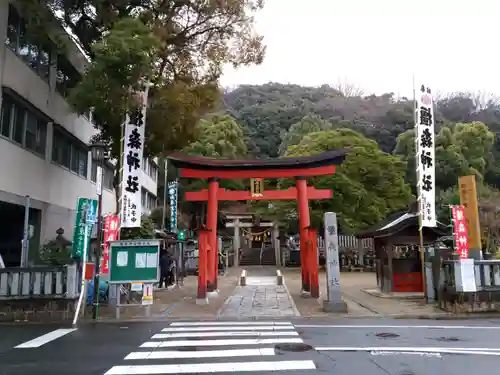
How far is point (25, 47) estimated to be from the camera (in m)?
17.4

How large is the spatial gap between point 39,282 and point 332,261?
8.78 meters

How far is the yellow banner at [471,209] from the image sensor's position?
15.6m

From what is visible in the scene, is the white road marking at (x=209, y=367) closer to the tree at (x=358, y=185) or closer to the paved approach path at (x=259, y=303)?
the paved approach path at (x=259, y=303)

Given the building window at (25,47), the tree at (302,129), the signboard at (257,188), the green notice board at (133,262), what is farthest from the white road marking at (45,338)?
the tree at (302,129)

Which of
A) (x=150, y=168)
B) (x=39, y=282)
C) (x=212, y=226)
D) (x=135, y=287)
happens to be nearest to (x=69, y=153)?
(x=212, y=226)

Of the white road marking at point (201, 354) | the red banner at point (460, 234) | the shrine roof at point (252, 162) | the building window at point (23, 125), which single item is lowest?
the white road marking at point (201, 354)

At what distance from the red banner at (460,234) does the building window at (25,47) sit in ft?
52.0

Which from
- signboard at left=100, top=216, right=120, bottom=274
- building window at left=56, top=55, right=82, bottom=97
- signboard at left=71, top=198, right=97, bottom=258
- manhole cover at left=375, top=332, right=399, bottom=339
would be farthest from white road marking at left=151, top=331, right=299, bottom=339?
building window at left=56, top=55, right=82, bottom=97

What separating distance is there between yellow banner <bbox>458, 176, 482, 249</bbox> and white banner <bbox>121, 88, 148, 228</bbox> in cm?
1109

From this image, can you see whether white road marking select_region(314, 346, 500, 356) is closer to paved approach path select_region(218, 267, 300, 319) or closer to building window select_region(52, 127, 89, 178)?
paved approach path select_region(218, 267, 300, 319)

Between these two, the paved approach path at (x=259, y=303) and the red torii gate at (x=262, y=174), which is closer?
the paved approach path at (x=259, y=303)

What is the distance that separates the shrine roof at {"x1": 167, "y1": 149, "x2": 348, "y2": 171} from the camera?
1877cm

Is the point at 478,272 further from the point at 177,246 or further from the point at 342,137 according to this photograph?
the point at 342,137

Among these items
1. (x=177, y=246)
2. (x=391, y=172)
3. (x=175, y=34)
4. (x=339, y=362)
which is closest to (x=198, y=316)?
(x=339, y=362)
